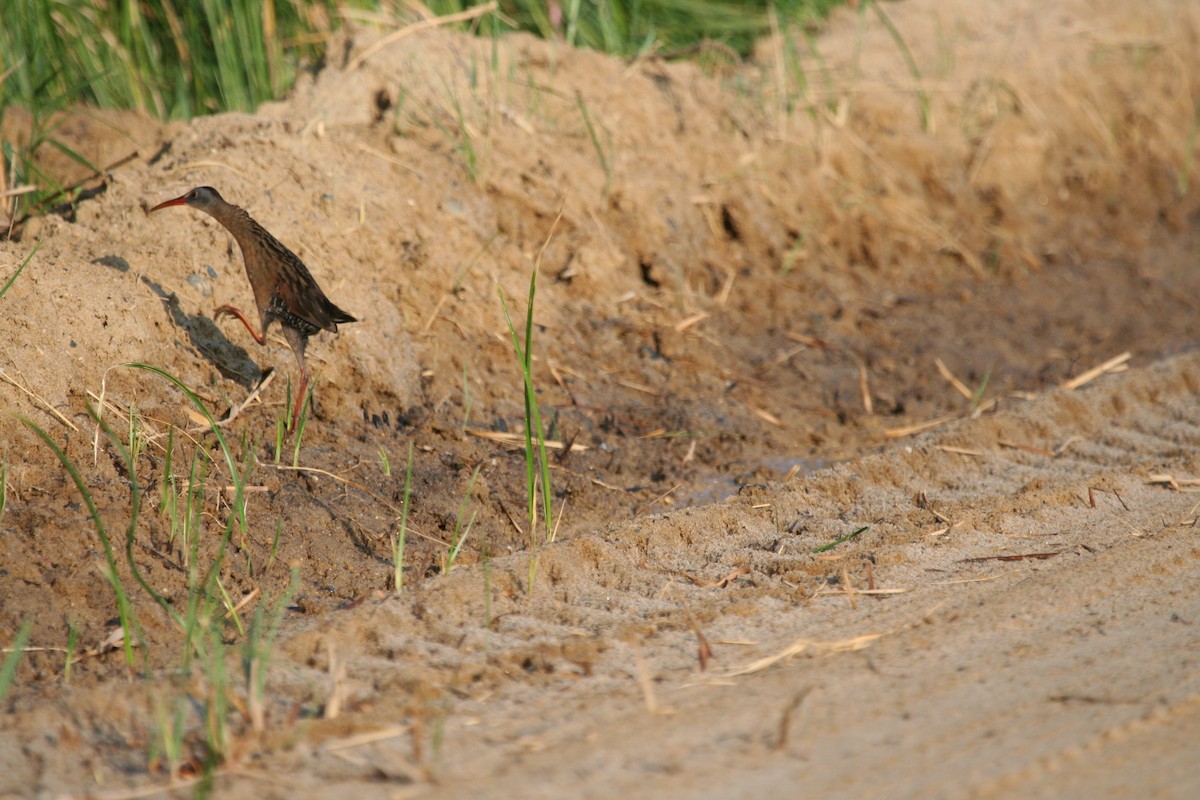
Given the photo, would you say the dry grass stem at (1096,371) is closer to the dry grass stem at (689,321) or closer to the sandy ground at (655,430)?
the sandy ground at (655,430)

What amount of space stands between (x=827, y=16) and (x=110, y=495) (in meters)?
5.27

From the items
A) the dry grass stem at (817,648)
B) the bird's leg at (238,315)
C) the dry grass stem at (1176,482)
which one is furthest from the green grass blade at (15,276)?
the dry grass stem at (1176,482)

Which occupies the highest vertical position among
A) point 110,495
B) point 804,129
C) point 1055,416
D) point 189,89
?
point 189,89

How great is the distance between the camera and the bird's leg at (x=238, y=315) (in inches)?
141

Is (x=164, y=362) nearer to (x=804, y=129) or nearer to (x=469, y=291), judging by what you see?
(x=469, y=291)

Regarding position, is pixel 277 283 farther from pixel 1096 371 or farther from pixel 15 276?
pixel 1096 371

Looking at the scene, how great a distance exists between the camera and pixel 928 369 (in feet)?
16.3

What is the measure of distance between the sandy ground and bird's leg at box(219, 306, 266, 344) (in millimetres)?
59

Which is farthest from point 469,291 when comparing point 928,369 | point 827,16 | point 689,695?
point 827,16

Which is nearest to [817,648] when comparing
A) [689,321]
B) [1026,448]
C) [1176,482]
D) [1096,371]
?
[1176,482]

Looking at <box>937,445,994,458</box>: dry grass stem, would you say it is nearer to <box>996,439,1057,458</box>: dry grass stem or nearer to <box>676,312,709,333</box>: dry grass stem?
<box>996,439,1057,458</box>: dry grass stem

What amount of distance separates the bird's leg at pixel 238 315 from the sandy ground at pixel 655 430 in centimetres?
6

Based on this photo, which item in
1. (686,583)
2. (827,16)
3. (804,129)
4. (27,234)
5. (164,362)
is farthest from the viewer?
(827,16)

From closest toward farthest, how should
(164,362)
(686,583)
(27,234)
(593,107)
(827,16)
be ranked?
1. (686,583)
2. (164,362)
3. (27,234)
4. (593,107)
5. (827,16)
